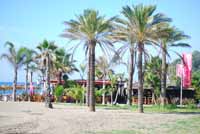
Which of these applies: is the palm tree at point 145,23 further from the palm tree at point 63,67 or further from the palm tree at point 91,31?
the palm tree at point 63,67

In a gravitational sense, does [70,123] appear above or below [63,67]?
below

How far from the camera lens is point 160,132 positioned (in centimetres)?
1788

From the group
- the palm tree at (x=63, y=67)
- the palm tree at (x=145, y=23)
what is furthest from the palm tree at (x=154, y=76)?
the palm tree at (x=145, y=23)

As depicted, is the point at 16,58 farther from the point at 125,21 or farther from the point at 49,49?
the point at 125,21

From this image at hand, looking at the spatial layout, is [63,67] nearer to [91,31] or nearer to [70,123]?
[91,31]

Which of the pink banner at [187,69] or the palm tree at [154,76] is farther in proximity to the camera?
the palm tree at [154,76]

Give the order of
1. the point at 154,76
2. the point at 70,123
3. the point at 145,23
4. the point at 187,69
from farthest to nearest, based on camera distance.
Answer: the point at 154,76, the point at 187,69, the point at 145,23, the point at 70,123

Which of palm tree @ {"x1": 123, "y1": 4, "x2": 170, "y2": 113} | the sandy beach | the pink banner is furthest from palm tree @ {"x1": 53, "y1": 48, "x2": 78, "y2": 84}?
the sandy beach

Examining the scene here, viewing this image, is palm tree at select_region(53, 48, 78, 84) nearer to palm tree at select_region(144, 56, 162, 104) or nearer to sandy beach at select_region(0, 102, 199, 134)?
palm tree at select_region(144, 56, 162, 104)

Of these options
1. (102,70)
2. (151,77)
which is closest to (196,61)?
(102,70)

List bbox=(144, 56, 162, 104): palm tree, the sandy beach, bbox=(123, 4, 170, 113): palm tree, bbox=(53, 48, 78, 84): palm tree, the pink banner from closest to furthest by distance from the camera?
the sandy beach → bbox=(123, 4, 170, 113): palm tree → the pink banner → bbox=(144, 56, 162, 104): palm tree → bbox=(53, 48, 78, 84): palm tree

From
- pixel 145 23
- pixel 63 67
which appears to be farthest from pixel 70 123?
pixel 63 67

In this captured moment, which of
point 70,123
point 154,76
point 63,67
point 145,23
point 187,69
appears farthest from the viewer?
point 63,67

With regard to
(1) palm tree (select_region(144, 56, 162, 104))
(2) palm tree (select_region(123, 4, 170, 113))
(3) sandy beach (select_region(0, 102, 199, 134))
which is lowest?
(3) sandy beach (select_region(0, 102, 199, 134))
